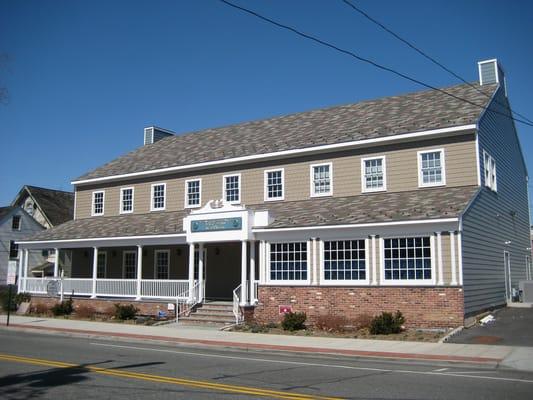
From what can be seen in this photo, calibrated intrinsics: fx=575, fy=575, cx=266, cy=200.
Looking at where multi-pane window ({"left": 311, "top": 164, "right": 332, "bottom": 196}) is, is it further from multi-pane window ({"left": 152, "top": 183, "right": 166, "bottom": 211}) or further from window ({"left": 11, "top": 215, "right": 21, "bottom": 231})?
window ({"left": 11, "top": 215, "right": 21, "bottom": 231})

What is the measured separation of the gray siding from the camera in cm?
1983

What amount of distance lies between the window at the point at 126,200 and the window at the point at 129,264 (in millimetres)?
2296

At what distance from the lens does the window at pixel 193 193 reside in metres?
28.3

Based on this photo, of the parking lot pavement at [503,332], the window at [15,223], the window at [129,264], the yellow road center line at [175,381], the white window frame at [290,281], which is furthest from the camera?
the window at [15,223]

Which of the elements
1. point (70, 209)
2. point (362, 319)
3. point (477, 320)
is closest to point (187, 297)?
point (362, 319)

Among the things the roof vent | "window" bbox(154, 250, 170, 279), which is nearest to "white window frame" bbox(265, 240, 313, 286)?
"window" bbox(154, 250, 170, 279)

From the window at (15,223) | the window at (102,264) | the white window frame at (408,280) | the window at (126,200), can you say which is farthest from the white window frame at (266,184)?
the window at (15,223)

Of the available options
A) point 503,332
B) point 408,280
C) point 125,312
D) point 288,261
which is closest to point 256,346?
point 408,280

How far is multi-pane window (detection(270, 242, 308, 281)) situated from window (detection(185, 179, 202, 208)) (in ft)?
22.8

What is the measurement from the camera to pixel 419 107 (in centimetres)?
2480

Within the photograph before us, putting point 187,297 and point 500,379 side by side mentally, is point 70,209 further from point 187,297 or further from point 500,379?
point 500,379

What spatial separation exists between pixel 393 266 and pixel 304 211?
15.7 ft

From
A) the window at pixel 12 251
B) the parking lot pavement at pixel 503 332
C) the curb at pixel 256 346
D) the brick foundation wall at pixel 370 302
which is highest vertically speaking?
the window at pixel 12 251

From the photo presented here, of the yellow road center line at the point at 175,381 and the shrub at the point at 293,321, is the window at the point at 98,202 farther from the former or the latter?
the yellow road center line at the point at 175,381
